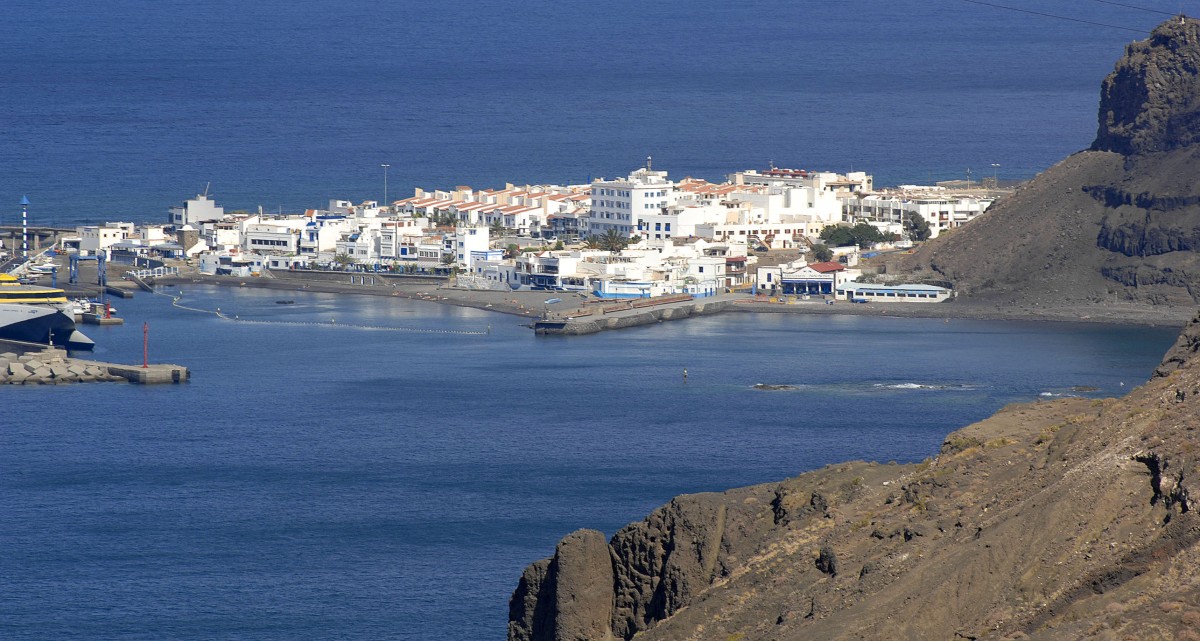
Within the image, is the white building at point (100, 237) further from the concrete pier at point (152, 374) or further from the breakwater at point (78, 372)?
the concrete pier at point (152, 374)

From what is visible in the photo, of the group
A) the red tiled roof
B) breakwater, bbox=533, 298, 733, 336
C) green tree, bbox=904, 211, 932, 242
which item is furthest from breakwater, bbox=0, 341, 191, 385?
green tree, bbox=904, 211, 932, 242

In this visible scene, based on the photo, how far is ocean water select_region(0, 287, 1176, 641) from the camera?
18547 millimetres

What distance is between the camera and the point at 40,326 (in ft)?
124

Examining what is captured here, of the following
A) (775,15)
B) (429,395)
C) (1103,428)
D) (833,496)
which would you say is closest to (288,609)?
(833,496)

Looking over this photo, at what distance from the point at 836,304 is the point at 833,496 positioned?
108 feet

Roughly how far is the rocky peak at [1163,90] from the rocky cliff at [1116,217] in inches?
0.8

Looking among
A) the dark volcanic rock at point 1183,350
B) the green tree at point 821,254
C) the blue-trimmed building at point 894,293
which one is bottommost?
the blue-trimmed building at point 894,293

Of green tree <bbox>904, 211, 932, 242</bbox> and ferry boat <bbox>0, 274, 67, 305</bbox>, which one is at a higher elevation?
green tree <bbox>904, 211, 932, 242</bbox>

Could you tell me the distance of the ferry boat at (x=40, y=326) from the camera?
3756 centimetres

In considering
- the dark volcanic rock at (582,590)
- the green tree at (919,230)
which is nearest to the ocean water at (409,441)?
the dark volcanic rock at (582,590)

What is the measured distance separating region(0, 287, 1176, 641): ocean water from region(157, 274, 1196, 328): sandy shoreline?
87 centimetres

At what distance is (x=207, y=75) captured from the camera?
4392 inches

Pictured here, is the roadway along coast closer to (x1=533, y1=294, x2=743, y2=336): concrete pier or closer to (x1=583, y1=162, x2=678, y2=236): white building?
(x1=533, y1=294, x2=743, y2=336): concrete pier

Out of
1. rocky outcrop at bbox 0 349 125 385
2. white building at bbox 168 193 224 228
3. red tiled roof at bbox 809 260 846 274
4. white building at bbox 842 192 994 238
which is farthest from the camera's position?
white building at bbox 168 193 224 228
